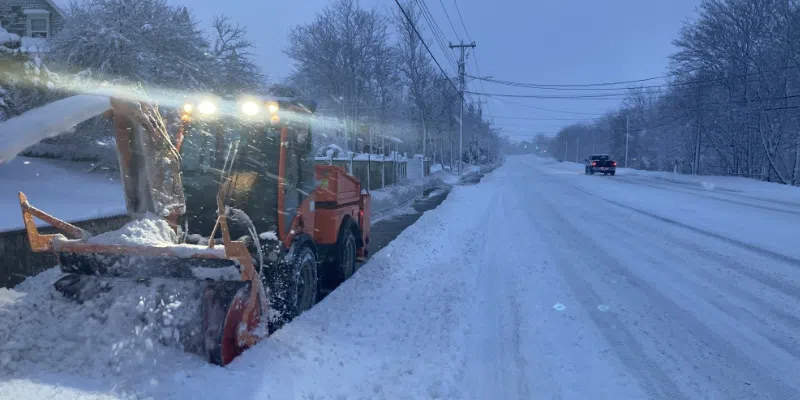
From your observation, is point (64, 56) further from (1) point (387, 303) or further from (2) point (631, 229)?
(2) point (631, 229)

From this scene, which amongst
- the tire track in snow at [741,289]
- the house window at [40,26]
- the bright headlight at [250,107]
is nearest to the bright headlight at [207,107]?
the bright headlight at [250,107]

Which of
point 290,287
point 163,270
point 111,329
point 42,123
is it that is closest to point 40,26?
point 290,287

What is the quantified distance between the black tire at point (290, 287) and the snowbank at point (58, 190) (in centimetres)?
381

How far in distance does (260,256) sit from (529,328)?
2936 mm

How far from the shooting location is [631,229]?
12.6 m

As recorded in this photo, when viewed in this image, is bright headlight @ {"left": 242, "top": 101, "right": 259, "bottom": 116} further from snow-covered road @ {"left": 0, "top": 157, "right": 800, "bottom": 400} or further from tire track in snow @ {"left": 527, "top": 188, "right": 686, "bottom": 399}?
tire track in snow @ {"left": 527, "top": 188, "right": 686, "bottom": 399}

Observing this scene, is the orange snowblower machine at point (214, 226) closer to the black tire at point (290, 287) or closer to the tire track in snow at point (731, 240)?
the black tire at point (290, 287)

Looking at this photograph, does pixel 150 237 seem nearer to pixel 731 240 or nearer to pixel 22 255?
pixel 22 255

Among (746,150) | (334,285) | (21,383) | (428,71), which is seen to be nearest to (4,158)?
(21,383)

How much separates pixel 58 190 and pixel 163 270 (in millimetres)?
7641

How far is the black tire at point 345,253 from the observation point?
7.27m

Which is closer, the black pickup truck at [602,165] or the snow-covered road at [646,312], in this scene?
the snow-covered road at [646,312]

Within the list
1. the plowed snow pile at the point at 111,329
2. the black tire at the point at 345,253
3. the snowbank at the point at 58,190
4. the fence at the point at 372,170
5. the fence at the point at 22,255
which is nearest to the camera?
the plowed snow pile at the point at 111,329

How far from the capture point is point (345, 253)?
7.45 meters
